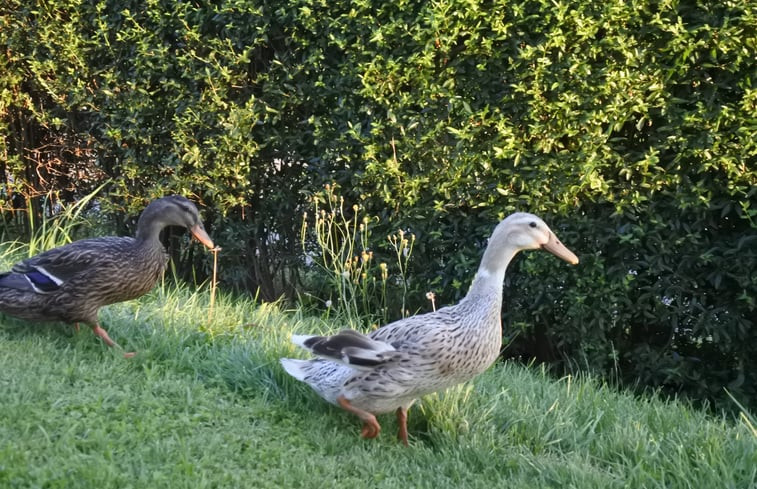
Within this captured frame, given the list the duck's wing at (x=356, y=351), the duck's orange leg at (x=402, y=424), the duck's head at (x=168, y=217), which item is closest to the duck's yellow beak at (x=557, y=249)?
the duck's wing at (x=356, y=351)

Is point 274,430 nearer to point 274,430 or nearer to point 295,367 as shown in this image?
point 274,430

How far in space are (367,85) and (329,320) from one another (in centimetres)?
179

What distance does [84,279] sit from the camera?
4.82 metres

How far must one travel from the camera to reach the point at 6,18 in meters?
7.81

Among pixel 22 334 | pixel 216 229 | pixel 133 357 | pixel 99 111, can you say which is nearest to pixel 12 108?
pixel 99 111

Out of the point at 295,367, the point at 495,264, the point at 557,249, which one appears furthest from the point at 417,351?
the point at 557,249

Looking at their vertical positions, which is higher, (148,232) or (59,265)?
(148,232)

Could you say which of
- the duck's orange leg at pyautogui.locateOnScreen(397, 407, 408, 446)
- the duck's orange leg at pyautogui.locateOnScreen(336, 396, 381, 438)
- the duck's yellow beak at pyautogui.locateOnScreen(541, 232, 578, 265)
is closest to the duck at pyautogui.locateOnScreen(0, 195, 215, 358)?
the duck's orange leg at pyautogui.locateOnScreen(336, 396, 381, 438)

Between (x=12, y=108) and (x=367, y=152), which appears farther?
(x=12, y=108)

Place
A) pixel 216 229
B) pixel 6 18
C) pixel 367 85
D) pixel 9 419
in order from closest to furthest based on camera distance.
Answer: pixel 9 419, pixel 367 85, pixel 216 229, pixel 6 18

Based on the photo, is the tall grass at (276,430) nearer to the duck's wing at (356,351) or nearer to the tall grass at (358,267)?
the duck's wing at (356,351)

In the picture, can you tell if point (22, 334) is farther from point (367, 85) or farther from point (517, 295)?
point (517, 295)

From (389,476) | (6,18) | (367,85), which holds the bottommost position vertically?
(389,476)

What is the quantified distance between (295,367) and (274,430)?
37 cm
